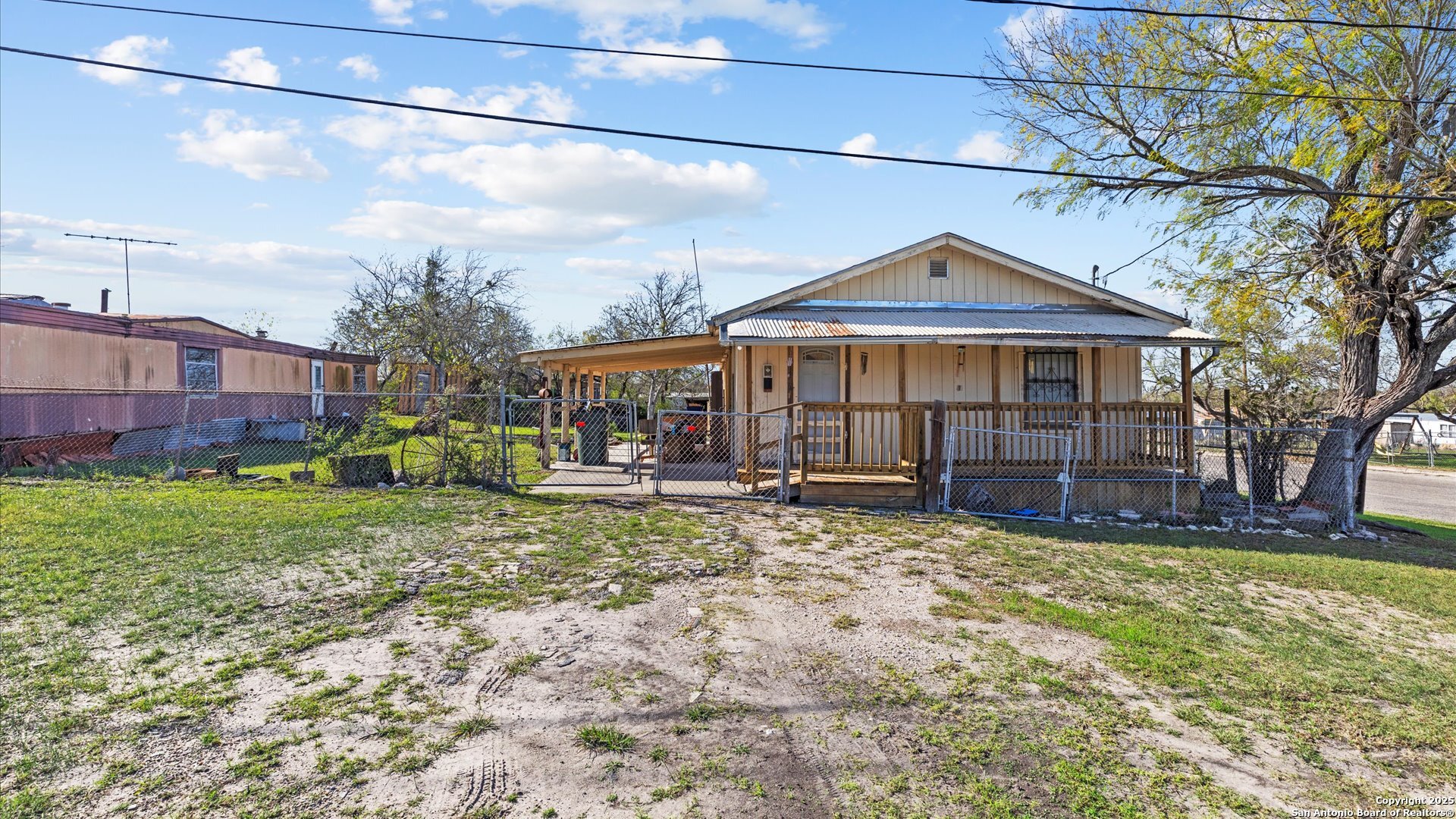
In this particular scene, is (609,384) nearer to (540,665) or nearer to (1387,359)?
(1387,359)

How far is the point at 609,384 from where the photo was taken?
32.9 m

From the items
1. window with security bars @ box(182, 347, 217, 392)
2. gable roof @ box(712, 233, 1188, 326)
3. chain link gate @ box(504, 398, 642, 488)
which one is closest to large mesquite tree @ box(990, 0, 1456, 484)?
gable roof @ box(712, 233, 1188, 326)

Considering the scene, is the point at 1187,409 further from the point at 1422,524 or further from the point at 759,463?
the point at 759,463

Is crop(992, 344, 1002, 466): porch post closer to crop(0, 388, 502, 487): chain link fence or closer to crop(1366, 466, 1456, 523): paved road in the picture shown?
crop(0, 388, 502, 487): chain link fence

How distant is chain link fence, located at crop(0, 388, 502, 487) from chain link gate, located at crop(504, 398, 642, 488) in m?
0.68

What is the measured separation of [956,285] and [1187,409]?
4.30 metres

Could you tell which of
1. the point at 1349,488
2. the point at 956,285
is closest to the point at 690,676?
the point at 1349,488

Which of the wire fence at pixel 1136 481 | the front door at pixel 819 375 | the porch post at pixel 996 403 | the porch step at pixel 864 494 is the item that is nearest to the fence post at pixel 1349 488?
the wire fence at pixel 1136 481

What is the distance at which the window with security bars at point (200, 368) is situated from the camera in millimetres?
19656

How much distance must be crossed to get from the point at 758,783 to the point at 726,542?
4696 mm

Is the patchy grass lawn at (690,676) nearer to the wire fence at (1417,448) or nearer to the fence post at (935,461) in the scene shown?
the fence post at (935,461)

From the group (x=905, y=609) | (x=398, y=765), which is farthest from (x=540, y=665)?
(x=905, y=609)

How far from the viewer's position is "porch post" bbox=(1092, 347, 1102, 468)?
11.7 metres

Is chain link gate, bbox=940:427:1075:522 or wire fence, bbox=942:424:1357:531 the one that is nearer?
wire fence, bbox=942:424:1357:531
